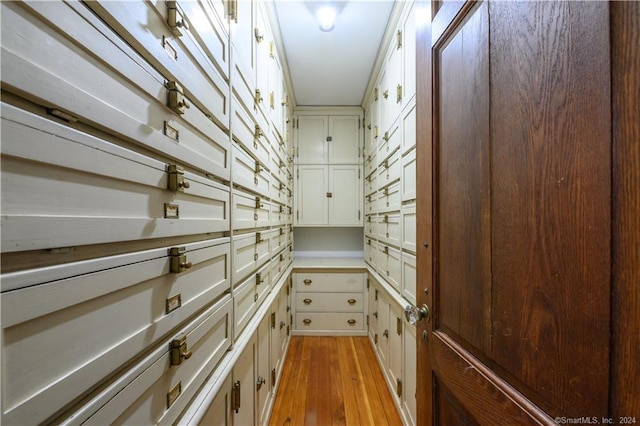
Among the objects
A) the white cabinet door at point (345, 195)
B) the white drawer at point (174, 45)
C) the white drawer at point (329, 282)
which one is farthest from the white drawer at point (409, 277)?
the white cabinet door at point (345, 195)

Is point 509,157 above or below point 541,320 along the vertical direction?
above

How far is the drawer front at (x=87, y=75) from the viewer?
31cm

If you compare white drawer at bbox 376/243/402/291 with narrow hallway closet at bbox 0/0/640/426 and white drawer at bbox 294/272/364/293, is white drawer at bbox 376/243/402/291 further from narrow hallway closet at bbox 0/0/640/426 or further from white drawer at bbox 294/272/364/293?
narrow hallway closet at bbox 0/0/640/426

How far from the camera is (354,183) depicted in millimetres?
3070

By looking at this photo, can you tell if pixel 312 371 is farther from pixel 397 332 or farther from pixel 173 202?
pixel 173 202

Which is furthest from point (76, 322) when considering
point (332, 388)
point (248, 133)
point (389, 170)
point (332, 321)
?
point (332, 321)

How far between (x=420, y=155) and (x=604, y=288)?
609 mm

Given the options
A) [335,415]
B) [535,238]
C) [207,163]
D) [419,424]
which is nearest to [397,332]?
[335,415]

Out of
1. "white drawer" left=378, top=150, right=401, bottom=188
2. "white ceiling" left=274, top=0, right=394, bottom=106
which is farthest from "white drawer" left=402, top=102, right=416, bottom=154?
"white ceiling" left=274, top=0, right=394, bottom=106

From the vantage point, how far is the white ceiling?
169 centimetres

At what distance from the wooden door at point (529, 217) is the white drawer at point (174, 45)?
695 mm

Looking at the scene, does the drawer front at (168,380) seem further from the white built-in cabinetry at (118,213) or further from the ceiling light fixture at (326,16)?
the ceiling light fixture at (326,16)

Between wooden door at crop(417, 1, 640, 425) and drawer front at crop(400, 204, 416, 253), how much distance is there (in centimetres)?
60

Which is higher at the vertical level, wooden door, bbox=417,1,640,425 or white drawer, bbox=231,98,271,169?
white drawer, bbox=231,98,271,169
